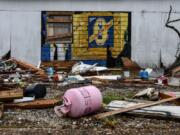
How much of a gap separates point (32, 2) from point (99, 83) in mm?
6517

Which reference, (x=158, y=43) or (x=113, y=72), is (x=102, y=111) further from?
(x=158, y=43)

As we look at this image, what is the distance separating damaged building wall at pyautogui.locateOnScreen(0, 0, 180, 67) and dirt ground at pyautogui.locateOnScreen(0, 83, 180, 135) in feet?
34.9

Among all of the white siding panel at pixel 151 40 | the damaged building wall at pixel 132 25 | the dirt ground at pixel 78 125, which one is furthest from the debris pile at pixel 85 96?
the white siding panel at pixel 151 40

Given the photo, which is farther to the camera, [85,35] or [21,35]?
[85,35]

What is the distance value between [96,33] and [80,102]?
1165 cm

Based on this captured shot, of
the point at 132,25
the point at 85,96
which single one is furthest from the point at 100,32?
the point at 85,96

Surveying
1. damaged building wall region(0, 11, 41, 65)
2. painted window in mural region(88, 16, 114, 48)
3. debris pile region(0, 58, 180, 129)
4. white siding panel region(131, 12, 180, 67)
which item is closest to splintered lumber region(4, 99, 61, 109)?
debris pile region(0, 58, 180, 129)

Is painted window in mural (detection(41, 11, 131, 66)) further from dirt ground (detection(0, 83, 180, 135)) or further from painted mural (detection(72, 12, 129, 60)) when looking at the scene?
dirt ground (detection(0, 83, 180, 135))

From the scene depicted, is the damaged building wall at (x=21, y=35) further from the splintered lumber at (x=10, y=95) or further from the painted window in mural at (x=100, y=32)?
the splintered lumber at (x=10, y=95)

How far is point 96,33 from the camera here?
68.6 ft

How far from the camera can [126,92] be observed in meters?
13.4

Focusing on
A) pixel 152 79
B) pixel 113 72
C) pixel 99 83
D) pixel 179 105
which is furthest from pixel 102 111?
pixel 113 72

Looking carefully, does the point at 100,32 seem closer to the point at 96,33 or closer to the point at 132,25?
the point at 96,33

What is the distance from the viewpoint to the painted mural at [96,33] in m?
20.8
